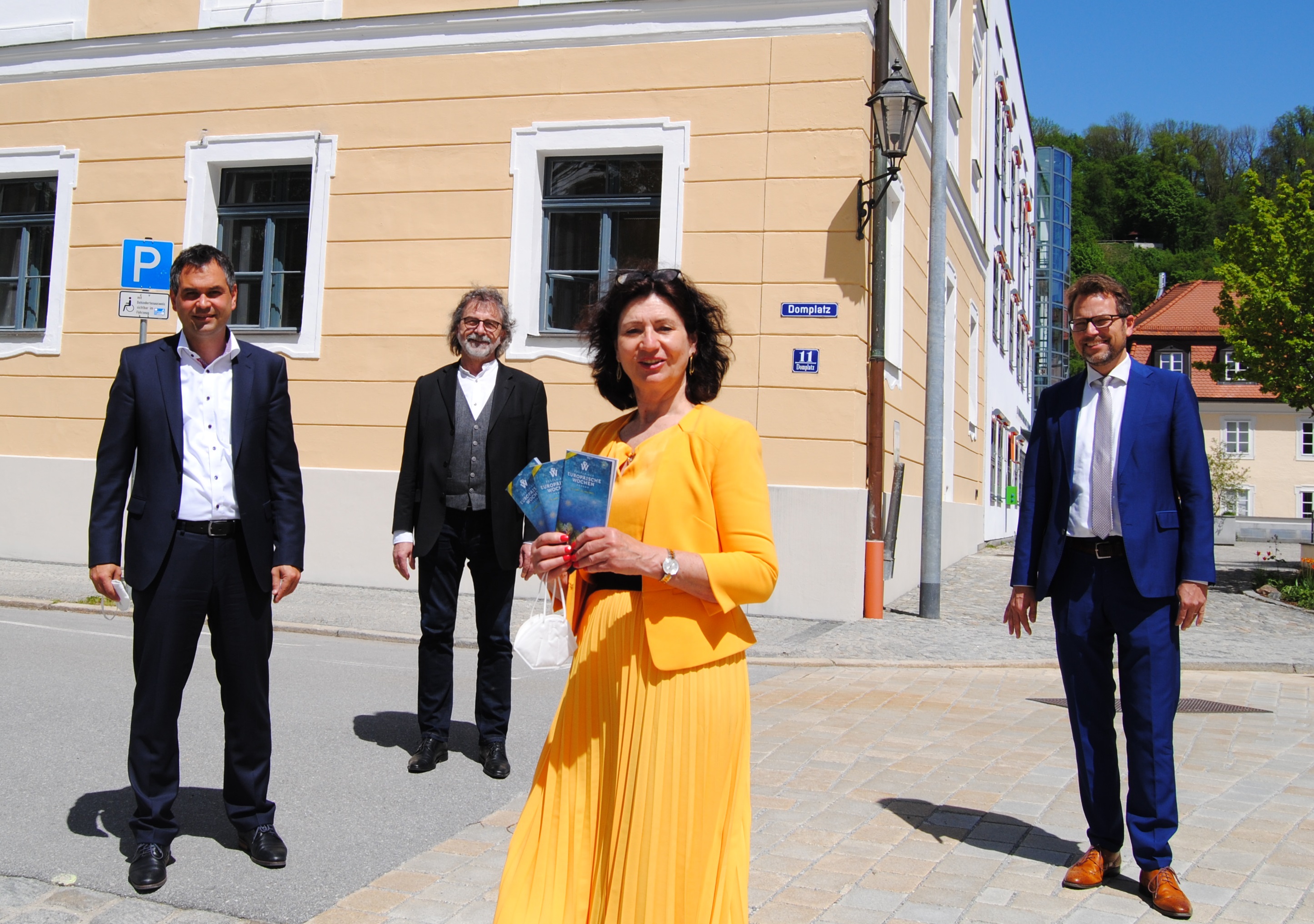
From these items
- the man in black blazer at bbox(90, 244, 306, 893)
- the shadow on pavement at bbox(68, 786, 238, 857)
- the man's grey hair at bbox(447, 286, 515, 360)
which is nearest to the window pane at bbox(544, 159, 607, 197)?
the man's grey hair at bbox(447, 286, 515, 360)

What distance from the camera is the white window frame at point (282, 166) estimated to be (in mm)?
12836

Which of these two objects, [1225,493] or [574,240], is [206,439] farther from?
[1225,493]

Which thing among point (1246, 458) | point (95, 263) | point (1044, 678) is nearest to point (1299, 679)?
point (1044, 678)

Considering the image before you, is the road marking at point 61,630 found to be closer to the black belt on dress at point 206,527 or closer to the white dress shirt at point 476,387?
the white dress shirt at point 476,387

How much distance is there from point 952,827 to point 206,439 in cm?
316

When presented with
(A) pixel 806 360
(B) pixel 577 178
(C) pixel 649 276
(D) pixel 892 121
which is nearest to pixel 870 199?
(D) pixel 892 121

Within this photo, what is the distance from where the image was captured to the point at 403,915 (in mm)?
3521

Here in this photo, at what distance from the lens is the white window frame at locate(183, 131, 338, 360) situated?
42.1 ft

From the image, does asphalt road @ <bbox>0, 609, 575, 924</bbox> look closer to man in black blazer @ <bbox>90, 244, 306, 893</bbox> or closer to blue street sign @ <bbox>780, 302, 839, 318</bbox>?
man in black blazer @ <bbox>90, 244, 306, 893</bbox>

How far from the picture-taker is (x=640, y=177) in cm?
1230

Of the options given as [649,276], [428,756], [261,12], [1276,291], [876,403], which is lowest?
[428,756]

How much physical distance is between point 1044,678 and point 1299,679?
7.36 ft

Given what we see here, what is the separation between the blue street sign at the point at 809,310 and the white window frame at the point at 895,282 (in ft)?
6.38

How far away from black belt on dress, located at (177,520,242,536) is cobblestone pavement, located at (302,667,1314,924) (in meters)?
1.29
